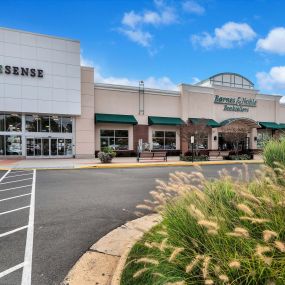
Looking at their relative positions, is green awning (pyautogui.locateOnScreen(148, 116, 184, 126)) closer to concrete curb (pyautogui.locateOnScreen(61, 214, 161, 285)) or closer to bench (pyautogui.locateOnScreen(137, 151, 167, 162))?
bench (pyautogui.locateOnScreen(137, 151, 167, 162))

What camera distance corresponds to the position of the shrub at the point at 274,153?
7.08 meters

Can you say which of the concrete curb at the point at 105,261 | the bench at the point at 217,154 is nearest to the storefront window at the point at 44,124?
the bench at the point at 217,154

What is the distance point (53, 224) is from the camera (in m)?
6.45

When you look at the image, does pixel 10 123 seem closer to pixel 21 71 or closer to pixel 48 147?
pixel 48 147

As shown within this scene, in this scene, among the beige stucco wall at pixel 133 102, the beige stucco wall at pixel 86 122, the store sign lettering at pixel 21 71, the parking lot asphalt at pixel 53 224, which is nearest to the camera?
the parking lot asphalt at pixel 53 224

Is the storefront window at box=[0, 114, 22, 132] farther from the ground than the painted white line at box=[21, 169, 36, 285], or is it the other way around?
the storefront window at box=[0, 114, 22, 132]

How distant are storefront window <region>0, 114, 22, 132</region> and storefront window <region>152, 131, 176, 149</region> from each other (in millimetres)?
15207

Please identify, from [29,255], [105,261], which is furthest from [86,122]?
[105,261]

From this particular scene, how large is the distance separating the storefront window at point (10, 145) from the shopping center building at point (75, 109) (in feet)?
0.30

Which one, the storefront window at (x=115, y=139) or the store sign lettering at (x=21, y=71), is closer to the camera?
the store sign lettering at (x=21, y=71)

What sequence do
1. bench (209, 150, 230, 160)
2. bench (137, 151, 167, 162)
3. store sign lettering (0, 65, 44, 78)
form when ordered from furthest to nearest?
1. bench (209, 150, 230, 160)
2. store sign lettering (0, 65, 44, 78)
3. bench (137, 151, 167, 162)

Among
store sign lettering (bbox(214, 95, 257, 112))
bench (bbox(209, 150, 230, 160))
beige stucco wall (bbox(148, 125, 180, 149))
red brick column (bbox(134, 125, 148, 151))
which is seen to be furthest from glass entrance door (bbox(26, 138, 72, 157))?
store sign lettering (bbox(214, 95, 257, 112))

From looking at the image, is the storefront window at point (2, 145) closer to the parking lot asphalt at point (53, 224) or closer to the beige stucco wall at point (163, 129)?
the beige stucco wall at point (163, 129)

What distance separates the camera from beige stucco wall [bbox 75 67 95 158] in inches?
1247
